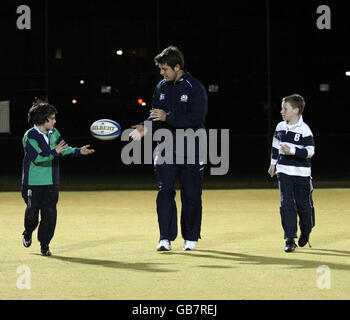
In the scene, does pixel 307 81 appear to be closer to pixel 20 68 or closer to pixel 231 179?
pixel 20 68

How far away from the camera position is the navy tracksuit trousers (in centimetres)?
1033

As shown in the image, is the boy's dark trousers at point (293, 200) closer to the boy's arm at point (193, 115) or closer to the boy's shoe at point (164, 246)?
the boy's arm at point (193, 115)

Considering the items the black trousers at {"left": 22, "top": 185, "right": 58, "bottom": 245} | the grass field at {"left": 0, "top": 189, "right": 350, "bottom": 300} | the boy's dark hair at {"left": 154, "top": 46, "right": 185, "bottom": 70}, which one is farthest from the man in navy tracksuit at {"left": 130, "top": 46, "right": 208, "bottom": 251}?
the black trousers at {"left": 22, "top": 185, "right": 58, "bottom": 245}

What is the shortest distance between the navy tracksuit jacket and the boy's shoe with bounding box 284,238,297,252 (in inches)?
36.4

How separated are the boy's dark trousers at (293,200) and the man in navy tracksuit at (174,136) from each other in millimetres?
871

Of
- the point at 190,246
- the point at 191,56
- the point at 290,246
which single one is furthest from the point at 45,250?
the point at 191,56

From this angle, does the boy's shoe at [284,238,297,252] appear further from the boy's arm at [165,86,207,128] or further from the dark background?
the dark background

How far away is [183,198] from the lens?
34.3 feet

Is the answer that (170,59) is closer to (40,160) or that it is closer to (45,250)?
(40,160)

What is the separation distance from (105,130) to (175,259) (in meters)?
2.20

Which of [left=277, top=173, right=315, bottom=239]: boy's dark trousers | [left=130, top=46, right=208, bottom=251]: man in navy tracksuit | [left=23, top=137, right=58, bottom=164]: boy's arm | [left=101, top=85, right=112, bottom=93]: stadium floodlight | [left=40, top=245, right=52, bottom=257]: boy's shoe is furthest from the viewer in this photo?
[left=101, top=85, right=112, bottom=93]: stadium floodlight

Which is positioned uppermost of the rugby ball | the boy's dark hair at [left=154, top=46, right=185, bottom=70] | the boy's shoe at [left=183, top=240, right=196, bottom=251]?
the boy's dark hair at [left=154, top=46, right=185, bottom=70]

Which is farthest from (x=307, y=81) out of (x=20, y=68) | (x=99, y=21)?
(x=20, y=68)

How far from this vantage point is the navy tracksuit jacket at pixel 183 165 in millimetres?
10180
